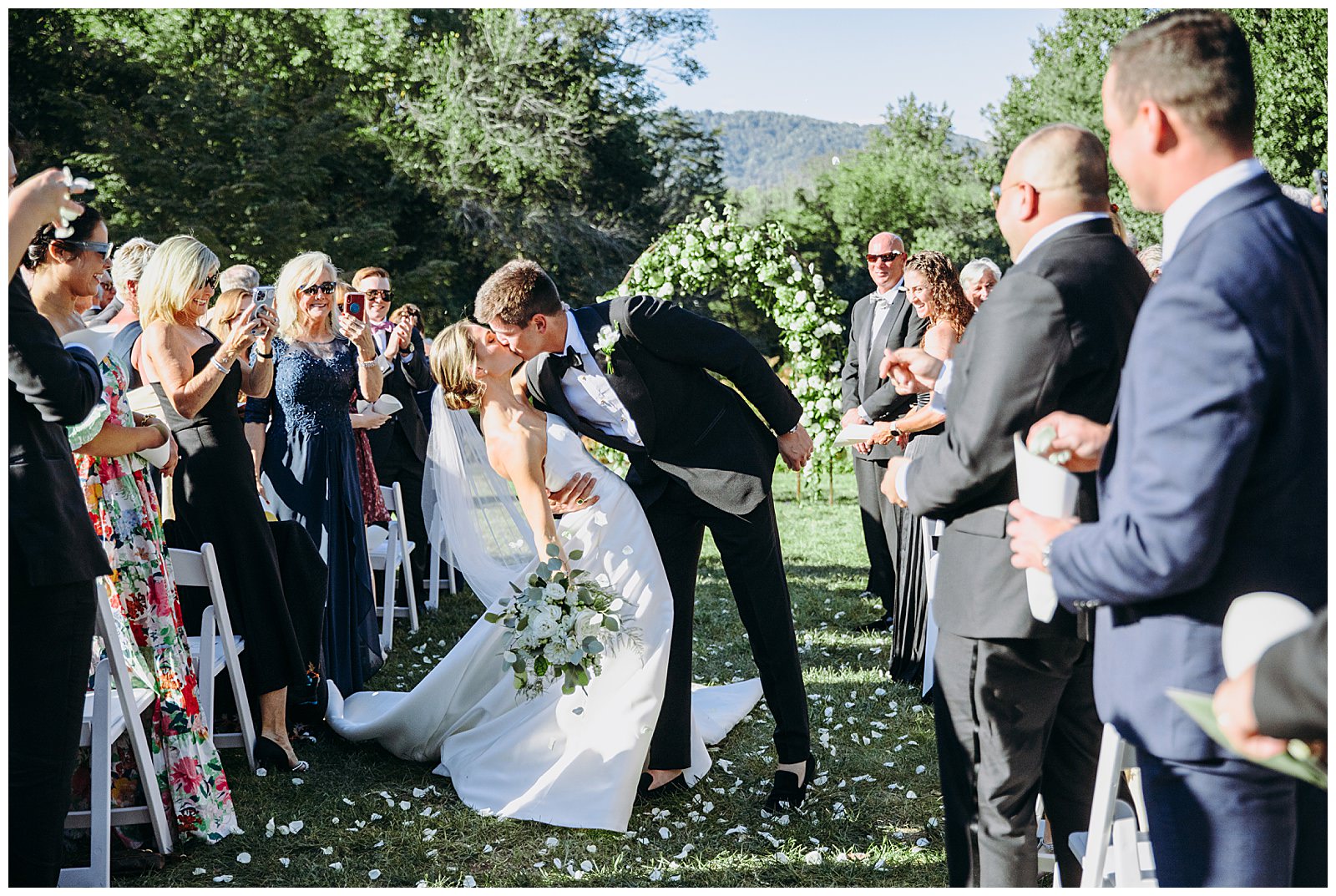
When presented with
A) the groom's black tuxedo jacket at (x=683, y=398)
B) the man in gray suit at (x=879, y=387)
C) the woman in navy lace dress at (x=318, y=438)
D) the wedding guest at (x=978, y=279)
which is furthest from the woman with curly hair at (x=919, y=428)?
the woman in navy lace dress at (x=318, y=438)

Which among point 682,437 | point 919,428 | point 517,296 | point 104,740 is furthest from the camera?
point 919,428

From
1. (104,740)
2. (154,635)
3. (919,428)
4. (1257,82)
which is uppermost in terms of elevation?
(1257,82)

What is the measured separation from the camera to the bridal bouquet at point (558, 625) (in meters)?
4.02

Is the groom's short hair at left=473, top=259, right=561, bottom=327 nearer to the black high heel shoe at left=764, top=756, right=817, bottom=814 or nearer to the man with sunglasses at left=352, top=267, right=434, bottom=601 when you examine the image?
the black high heel shoe at left=764, top=756, right=817, bottom=814

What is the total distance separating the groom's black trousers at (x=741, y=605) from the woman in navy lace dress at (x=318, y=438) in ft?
6.47

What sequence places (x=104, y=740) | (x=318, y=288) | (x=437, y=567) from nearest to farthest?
1. (x=104, y=740)
2. (x=318, y=288)
3. (x=437, y=567)

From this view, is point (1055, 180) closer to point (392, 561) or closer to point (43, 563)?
point (43, 563)

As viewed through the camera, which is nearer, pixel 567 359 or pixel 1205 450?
pixel 1205 450

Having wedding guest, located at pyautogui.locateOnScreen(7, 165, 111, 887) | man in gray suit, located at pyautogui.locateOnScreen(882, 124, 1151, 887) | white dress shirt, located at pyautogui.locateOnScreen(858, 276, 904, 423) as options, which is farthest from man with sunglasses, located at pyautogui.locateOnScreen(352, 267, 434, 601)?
man in gray suit, located at pyautogui.locateOnScreen(882, 124, 1151, 887)

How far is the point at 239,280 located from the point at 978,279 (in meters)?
3.96

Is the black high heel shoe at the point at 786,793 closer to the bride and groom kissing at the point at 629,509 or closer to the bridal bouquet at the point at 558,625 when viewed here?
the bride and groom kissing at the point at 629,509

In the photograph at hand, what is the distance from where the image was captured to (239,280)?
5.12 m

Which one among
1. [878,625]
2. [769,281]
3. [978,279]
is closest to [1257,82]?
[769,281]

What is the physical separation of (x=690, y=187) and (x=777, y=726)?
103 ft
